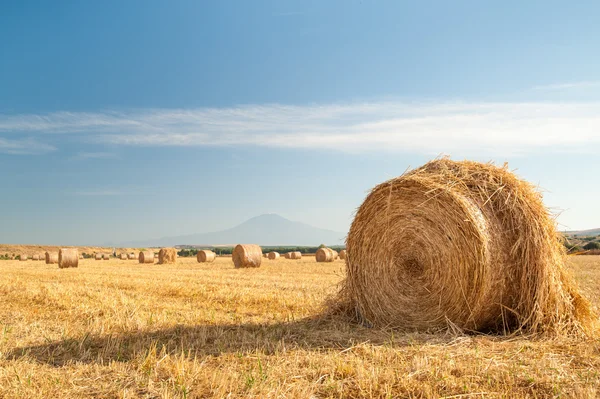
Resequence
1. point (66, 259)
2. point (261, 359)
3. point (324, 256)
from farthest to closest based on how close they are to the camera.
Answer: point (324, 256)
point (66, 259)
point (261, 359)

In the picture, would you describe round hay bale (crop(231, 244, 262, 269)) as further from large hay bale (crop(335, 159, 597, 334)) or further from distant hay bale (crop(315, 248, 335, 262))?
large hay bale (crop(335, 159, 597, 334))

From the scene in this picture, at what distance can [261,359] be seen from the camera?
15.4ft

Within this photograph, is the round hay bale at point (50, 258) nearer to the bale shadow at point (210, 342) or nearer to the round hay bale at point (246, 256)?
the round hay bale at point (246, 256)

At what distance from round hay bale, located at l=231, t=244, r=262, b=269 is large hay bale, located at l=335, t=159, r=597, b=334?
1410 cm

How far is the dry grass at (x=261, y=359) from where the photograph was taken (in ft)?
12.5

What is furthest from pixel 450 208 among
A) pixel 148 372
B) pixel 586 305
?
pixel 148 372

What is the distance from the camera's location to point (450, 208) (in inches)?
237

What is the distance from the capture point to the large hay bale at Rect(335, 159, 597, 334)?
19.1 ft

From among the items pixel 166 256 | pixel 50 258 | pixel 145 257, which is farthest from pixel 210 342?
pixel 50 258

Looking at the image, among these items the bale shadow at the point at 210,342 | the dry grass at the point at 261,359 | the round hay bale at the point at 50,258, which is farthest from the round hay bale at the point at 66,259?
the bale shadow at the point at 210,342

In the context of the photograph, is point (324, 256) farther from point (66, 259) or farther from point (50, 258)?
point (50, 258)

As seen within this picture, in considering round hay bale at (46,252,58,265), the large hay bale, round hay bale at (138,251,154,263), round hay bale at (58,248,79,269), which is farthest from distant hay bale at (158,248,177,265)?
the large hay bale

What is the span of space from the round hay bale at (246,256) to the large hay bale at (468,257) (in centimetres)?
1410

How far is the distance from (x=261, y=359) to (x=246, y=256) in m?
16.1
